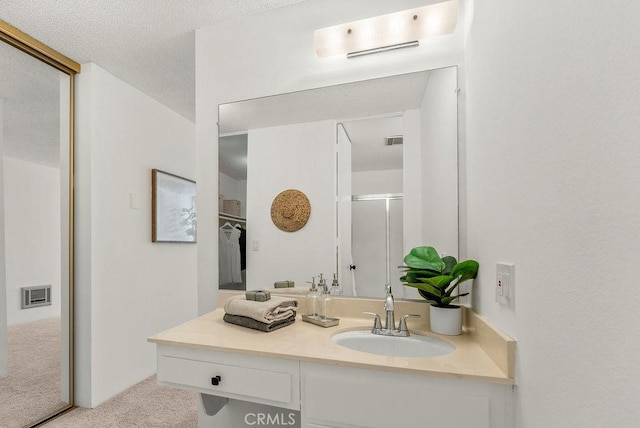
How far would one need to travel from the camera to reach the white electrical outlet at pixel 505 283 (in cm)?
94

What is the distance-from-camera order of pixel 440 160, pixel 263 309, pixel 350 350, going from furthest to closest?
pixel 440 160, pixel 263 309, pixel 350 350

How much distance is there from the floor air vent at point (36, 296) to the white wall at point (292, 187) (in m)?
1.37

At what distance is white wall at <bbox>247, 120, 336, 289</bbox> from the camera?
173cm

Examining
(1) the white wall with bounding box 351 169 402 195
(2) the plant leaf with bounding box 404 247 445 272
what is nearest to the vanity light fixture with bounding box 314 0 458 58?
Result: (1) the white wall with bounding box 351 169 402 195

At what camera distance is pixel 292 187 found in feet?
5.82

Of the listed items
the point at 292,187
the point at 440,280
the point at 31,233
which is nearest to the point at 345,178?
the point at 292,187

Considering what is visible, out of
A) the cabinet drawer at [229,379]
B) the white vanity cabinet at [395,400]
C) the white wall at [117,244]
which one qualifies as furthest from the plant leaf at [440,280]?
the white wall at [117,244]

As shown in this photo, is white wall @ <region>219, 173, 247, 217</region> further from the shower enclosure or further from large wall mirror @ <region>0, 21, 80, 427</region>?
large wall mirror @ <region>0, 21, 80, 427</region>

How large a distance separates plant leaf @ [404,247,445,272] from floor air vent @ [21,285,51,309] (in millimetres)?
2210

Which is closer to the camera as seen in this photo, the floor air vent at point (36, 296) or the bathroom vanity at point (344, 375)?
the bathroom vanity at point (344, 375)

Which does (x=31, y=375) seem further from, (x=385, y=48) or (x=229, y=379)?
(x=385, y=48)

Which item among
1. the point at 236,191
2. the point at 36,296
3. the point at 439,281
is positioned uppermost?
the point at 236,191

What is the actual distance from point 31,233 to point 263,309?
1702 mm

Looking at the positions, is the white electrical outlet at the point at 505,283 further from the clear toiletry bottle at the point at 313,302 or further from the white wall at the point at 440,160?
the clear toiletry bottle at the point at 313,302
